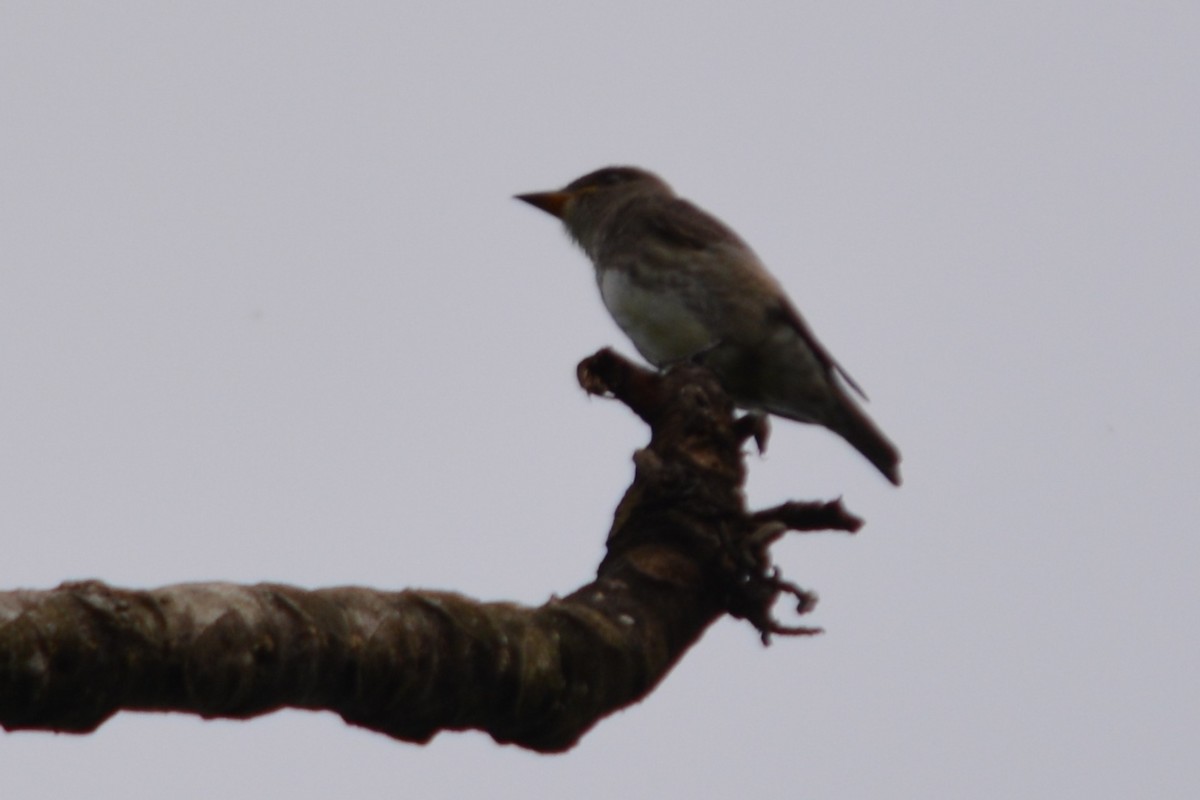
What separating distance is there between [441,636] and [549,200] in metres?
5.49

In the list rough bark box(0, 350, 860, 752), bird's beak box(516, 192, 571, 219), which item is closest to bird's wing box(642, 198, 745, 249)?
bird's beak box(516, 192, 571, 219)

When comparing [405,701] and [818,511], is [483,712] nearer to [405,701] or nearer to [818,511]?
[405,701]

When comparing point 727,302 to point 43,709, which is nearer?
point 43,709

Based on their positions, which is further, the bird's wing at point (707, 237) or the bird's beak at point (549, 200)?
the bird's beak at point (549, 200)

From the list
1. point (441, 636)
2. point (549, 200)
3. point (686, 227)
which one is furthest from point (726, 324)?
point (441, 636)

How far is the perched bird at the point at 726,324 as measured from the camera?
6.37 meters

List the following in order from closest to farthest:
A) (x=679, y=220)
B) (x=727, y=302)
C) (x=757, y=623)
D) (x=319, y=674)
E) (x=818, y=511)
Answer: (x=319, y=674)
(x=757, y=623)
(x=818, y=511)
(x=727, y=302)
(x=679, y=220)

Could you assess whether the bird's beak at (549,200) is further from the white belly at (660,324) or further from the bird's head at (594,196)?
the white belly at (660,324)

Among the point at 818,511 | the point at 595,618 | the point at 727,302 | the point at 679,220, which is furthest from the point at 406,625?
the point at 679,220

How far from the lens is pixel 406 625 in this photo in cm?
229

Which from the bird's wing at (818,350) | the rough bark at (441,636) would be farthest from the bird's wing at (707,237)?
the rough bark at (441,636)

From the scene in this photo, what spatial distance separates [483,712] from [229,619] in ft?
1.55

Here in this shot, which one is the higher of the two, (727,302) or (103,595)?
(727,302)

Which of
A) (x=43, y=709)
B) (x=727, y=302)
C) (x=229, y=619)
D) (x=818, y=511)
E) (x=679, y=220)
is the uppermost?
(x=679, y=220)
